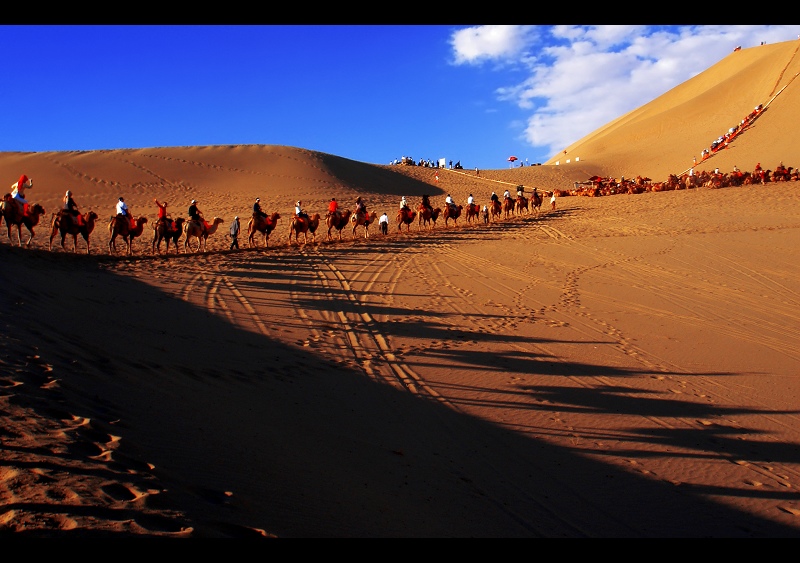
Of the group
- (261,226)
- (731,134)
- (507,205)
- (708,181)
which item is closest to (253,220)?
(261,226)

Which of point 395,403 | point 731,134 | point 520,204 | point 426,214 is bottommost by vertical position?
point 395,403

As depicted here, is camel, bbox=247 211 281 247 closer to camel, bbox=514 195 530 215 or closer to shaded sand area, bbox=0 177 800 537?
shaded sand area, bbox=0 177 800 537

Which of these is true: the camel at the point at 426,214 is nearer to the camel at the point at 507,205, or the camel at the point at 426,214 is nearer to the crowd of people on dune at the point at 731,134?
the camel at the point at 507,205

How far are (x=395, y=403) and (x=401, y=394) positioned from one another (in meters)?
0.42

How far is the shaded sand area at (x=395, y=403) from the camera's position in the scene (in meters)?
4.88

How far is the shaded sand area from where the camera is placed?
16.0 feet

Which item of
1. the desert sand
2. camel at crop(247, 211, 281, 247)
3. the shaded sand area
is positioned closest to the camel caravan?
camel at crop(247, 211, 281, 247)

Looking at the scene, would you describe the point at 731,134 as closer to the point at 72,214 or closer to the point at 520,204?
the point at 520,204

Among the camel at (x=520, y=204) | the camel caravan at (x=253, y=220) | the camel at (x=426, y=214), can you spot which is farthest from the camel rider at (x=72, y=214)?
the camel at (x=520, y=204)

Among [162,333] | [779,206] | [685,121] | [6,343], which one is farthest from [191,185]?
[685,121]

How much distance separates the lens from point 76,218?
22.3 m

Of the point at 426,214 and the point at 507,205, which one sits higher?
the point at 507,205

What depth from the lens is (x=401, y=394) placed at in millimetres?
9164

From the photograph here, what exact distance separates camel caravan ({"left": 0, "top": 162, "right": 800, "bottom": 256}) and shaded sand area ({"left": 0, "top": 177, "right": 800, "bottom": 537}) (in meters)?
3.76
